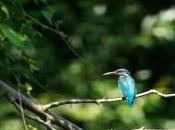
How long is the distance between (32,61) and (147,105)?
3964mm

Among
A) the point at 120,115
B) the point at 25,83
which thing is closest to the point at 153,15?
the point at 120,115

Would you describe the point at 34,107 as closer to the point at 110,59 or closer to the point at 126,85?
the point at 126,85

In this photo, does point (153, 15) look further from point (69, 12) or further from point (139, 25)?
point (69, 12)

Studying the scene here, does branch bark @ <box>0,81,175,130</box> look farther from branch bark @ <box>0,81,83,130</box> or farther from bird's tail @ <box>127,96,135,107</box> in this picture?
bird's tail @ <box>127,96,135,107</box>

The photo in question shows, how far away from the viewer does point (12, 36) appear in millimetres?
3912

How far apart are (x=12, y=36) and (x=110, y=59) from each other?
5749mm

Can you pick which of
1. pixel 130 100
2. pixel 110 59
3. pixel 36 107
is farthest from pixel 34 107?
pixel 110 59

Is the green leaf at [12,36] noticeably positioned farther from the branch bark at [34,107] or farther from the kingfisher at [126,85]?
the kingfisher at [126,85]

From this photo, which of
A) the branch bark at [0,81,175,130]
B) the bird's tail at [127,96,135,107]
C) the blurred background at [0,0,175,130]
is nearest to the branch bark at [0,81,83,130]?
the branch bark at [0,81,175,130]

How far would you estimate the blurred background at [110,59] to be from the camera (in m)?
8.55

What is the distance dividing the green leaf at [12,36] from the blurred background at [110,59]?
143 inches

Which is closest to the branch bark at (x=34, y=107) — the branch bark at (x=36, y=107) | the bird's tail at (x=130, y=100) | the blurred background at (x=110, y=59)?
the branch bark at (x=36, y=107)

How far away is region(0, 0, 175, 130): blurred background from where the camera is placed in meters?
8.55

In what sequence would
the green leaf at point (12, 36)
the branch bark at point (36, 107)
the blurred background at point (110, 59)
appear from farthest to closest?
the blurred background at point (110, 59) < the branch bark at point (36, 107) < the green leaf at point (12, 36)
